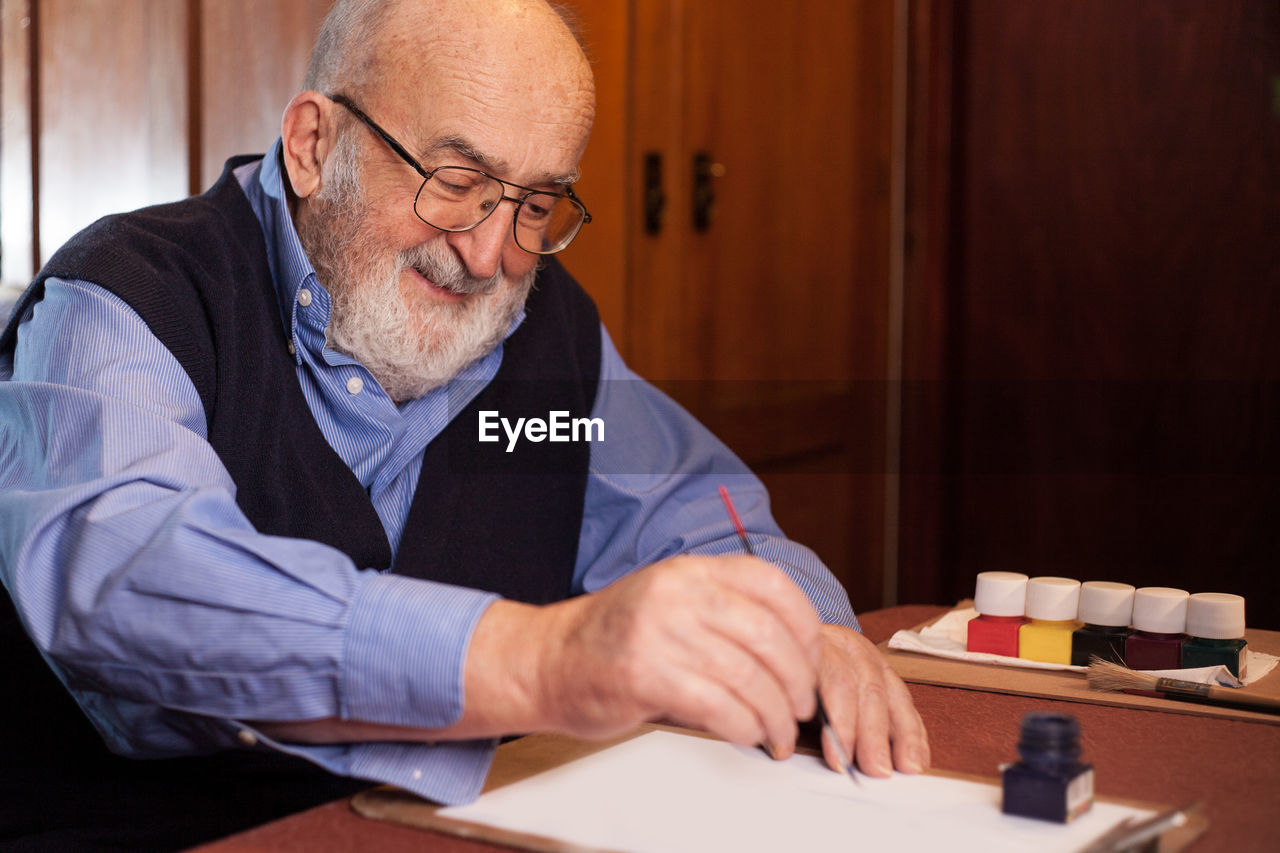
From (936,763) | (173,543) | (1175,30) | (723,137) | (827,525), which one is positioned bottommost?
(827,525)

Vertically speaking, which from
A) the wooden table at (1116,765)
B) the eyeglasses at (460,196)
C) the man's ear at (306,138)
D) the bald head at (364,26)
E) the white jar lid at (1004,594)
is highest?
the bald head at (364,26)

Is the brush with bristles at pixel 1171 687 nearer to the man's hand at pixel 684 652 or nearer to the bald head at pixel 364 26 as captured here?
the man's hand at pixel 684 652

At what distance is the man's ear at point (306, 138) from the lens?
4.65ft

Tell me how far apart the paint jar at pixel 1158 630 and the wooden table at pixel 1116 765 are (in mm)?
106

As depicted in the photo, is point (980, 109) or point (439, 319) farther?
point (980, 109)

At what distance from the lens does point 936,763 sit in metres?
0.88

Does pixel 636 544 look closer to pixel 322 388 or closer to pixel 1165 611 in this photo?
pixel 322 388

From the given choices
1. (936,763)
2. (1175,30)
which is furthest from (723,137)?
(936,763)

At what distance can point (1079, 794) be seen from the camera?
0.76 m

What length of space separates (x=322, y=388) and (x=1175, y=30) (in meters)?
2.39

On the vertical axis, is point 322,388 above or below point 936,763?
above

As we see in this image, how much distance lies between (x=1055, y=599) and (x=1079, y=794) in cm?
41

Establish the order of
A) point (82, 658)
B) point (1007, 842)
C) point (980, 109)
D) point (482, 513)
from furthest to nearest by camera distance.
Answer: point (980, 109) < point (482, 513) < point (82, 658) < point (1007, 842)

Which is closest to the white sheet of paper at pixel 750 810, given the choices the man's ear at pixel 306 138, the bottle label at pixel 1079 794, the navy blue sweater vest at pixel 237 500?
the bottle label at pixel 1079 794
